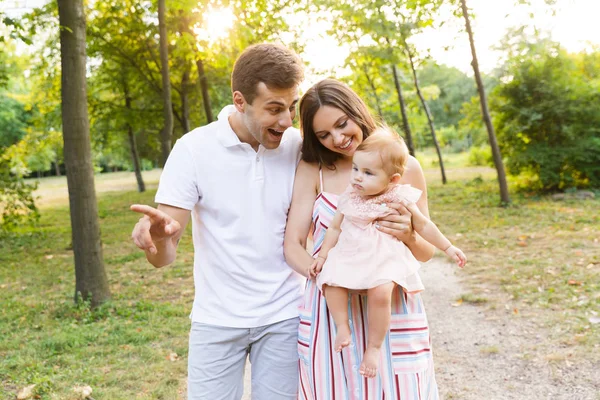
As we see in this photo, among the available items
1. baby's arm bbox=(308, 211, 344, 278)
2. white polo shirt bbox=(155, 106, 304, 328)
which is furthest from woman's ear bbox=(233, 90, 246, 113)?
baby's arm bbox=(308, 211, 344, 278)

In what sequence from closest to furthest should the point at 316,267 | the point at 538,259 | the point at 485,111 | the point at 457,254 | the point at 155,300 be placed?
the point at 316,267, the point at 457,254, the point at 155,300, the point at 538,259, the point at 485,111

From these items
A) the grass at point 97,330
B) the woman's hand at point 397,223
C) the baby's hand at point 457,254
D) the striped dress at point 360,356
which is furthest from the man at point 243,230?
the grass at point 97,330

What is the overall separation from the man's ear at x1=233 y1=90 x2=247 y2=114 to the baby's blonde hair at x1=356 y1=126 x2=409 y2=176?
1.72 feet

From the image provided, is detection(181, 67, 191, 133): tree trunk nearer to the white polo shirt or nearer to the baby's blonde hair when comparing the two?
the white polo shirt

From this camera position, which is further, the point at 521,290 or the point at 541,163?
the point at 541,163

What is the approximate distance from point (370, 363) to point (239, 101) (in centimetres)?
122

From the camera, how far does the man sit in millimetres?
2236

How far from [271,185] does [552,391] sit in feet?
9.92

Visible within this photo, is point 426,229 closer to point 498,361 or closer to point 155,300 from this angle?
→ point 498,361

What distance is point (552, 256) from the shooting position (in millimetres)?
7523

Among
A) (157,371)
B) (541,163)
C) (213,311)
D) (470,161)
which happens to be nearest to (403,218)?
(213,311)

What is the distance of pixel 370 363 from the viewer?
2.12 m

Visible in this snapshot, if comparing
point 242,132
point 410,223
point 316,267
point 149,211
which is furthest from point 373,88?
point 149,211

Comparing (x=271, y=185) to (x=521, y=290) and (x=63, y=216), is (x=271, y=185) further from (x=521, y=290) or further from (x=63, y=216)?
(x=63, y=216)
